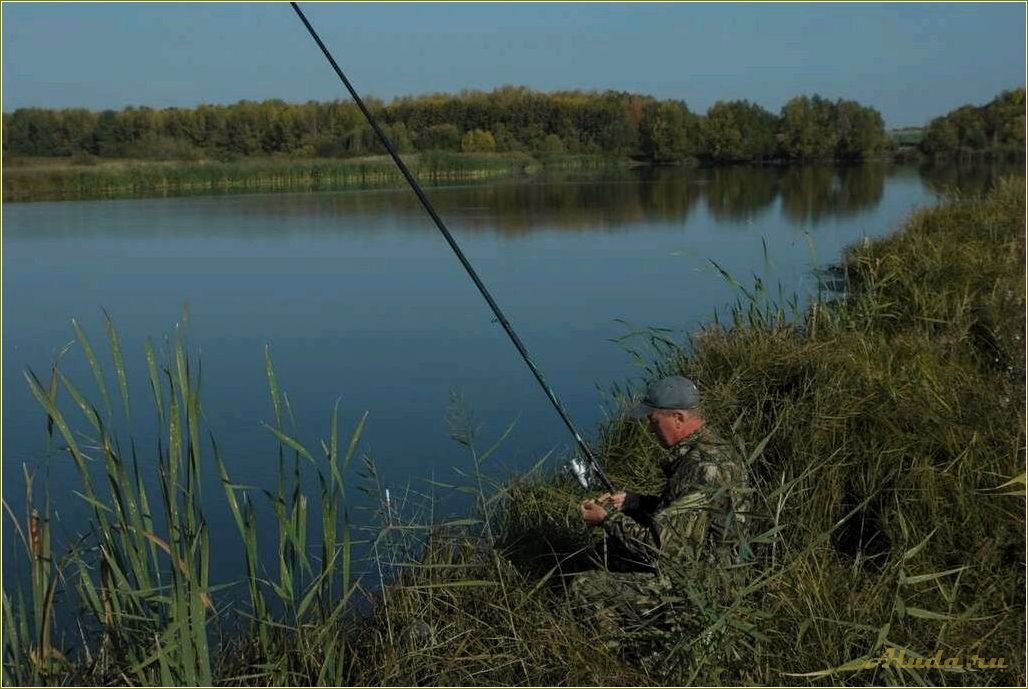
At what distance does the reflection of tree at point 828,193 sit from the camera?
61.0 feet

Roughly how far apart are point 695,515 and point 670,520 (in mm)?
59

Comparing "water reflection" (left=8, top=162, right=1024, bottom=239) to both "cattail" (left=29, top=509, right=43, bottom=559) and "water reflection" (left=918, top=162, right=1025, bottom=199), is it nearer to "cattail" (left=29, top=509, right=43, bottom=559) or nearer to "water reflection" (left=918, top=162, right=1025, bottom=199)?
"water reflection" (left=918, top=162, right=1025, bottom=199)

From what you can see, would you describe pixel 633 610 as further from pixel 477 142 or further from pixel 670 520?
pixel 477 142

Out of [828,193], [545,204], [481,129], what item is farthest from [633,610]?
[481,129]

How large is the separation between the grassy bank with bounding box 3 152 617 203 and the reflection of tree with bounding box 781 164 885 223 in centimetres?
922

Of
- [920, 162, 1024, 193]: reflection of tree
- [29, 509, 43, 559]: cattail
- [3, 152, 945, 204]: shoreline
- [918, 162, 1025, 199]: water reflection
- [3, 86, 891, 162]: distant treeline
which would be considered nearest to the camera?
[29, 509, 43, 559]: cattail

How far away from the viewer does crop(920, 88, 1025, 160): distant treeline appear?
3640 cm

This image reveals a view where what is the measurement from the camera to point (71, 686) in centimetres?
248

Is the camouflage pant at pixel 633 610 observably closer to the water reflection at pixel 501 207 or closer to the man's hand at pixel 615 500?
the man's hand at pixel 615 500

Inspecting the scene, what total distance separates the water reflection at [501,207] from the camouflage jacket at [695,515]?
12917mm

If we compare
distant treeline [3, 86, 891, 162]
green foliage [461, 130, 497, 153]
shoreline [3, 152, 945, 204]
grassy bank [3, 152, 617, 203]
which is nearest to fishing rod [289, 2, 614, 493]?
shoreline [3, 152, 945, 204]

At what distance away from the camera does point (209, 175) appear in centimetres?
2703

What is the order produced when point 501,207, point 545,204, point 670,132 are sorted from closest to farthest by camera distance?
point 501,207, point 545,204, point 670,132

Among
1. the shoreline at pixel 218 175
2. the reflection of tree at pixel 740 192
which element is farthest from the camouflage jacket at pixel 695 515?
the shoreline at pixel 218 175
